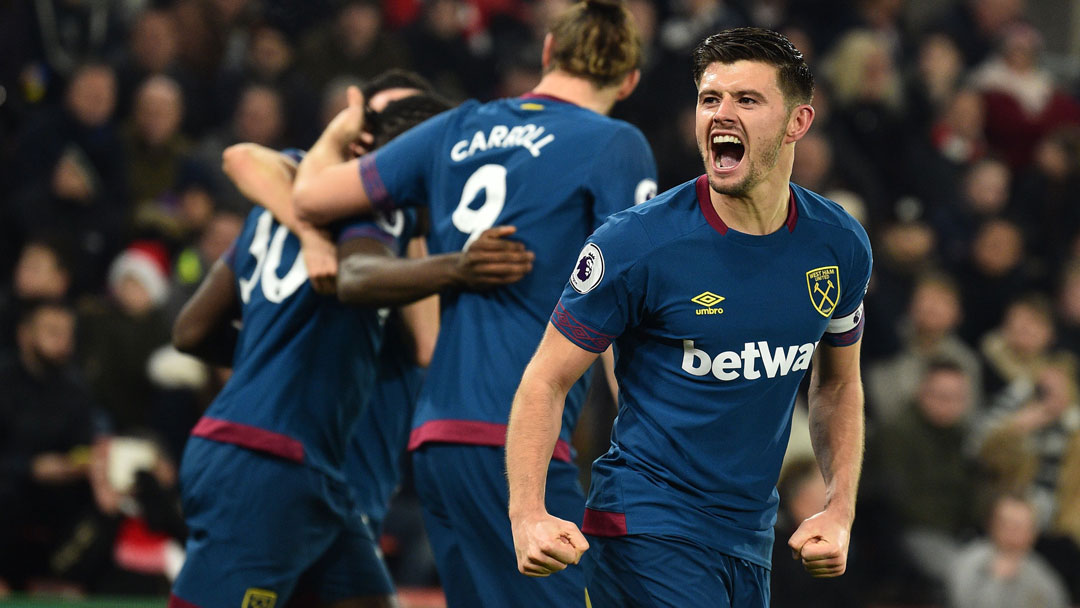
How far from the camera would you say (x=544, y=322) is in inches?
163

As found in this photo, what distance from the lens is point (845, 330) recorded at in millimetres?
3736

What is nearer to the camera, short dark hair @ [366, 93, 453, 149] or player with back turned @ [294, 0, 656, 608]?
player with back turned @ [294, 0, 656, 608]

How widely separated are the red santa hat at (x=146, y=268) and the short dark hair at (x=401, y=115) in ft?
16.5

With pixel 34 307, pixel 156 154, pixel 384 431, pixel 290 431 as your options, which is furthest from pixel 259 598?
pixel 156 154

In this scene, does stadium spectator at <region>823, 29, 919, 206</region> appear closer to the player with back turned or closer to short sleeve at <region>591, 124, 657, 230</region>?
the player with back turned

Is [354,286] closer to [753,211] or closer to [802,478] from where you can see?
[753,211]

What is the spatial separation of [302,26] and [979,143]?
6.14 m

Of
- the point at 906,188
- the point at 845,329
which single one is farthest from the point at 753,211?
the point at 906,188

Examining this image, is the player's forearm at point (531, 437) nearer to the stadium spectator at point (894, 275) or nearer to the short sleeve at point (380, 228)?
the short sleeve at point (380, 228)

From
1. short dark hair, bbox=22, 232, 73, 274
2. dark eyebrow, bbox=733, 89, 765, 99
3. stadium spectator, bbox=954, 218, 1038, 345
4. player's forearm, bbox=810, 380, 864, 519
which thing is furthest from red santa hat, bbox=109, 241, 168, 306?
dark eyebrow, bbox=733, 89, 765, 99

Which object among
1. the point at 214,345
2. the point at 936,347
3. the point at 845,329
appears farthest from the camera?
the point at 936,347

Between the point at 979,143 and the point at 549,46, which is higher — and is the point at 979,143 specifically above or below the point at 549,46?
below

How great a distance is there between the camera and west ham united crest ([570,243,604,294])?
336 centimetres

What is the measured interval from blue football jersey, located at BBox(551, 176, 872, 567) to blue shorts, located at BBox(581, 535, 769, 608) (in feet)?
0.11
